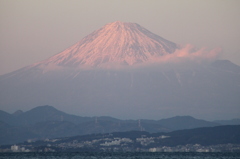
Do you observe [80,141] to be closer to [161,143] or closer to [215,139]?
[161,143]

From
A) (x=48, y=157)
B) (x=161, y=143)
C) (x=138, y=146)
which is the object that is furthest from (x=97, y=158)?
(x=161, y=143)

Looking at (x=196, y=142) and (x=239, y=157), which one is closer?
(x=239, y=157)

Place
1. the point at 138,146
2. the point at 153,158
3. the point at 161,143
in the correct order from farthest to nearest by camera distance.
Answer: the point at 161,143 → the point at 138,146 → the point at 153,158

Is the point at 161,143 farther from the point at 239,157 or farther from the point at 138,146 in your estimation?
the point at 239,157

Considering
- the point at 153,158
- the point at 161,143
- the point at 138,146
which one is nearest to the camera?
the point at 153,158

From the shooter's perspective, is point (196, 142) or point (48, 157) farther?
point (196, 142)

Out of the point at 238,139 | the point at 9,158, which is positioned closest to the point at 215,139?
the point at 238,139

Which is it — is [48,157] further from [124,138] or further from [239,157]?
[124,138]

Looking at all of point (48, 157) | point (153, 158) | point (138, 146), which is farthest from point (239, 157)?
point (138, 146)
